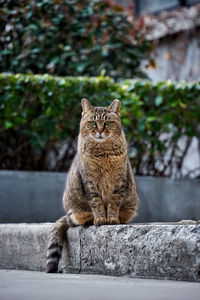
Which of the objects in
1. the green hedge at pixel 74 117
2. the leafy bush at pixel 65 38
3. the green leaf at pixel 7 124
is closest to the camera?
the green leaf at pixel 7 124

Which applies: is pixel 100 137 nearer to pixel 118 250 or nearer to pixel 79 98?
pixel 118 250

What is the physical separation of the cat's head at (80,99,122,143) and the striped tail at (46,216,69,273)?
710mm

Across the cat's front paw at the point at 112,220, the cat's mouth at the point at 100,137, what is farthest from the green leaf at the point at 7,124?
the cat's front paw at the point at 112,220

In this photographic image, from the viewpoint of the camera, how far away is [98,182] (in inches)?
150

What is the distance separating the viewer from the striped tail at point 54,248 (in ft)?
11.8

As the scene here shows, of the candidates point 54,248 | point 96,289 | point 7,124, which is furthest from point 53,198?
point 96,289

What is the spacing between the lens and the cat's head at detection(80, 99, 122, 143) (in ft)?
13.0

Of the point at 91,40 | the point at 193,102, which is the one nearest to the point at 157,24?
the point at 91,40

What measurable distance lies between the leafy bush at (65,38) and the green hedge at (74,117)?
951 millimetres

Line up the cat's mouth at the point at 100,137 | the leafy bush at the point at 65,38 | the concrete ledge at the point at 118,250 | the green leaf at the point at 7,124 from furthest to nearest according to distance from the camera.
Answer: the leafy bush at the point at 65,38 → the green leaf at the point at 7,124 → the cat's mouth at the point at 100,137 → the concrete ledge at the point at 118,250

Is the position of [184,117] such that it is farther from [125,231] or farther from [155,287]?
[155,287]

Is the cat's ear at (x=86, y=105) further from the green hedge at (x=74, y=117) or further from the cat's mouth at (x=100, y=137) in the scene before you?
the green hedge at (x=74, y=117)

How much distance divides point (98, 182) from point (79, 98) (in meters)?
2.27

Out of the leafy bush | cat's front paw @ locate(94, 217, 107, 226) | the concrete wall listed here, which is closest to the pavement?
cat's front paw @ locate(94, 217, 107, 226)
